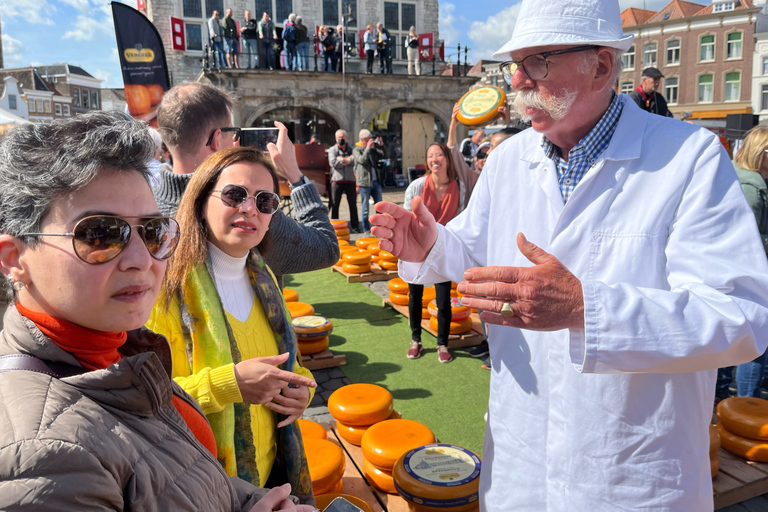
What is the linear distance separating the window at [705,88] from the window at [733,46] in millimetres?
1909

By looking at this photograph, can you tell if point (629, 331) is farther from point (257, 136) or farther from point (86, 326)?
point (257, 136)

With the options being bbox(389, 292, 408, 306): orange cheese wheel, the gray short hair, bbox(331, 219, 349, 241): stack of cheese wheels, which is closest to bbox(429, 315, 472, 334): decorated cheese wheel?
bbox(389, 292, 408, 306): orange cheese wheel

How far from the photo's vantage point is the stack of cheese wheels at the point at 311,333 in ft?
16.7

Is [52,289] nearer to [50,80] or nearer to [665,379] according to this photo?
[665,379]

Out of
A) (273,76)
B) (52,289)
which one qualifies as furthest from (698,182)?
(273,76)

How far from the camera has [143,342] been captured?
1.27 m

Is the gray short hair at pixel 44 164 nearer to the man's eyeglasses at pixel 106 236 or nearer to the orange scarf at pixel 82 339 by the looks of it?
the man's eyeglasses at pixel 106 236

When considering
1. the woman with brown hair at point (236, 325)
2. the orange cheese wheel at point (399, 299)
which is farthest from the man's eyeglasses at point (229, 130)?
the orange cheese wheel at point (399, 299)

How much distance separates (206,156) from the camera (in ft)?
8.30

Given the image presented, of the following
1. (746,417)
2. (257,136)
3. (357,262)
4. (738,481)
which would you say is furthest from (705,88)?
(257,136)

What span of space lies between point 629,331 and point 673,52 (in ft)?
164

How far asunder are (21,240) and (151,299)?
28cm

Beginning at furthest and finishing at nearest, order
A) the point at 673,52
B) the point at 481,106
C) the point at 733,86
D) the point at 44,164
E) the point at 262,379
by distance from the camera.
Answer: the point at 673,52, the point at 733,86, the point at 481,106, the point at 262,379, the point at 44,164

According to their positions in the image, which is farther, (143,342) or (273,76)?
(273,76)
